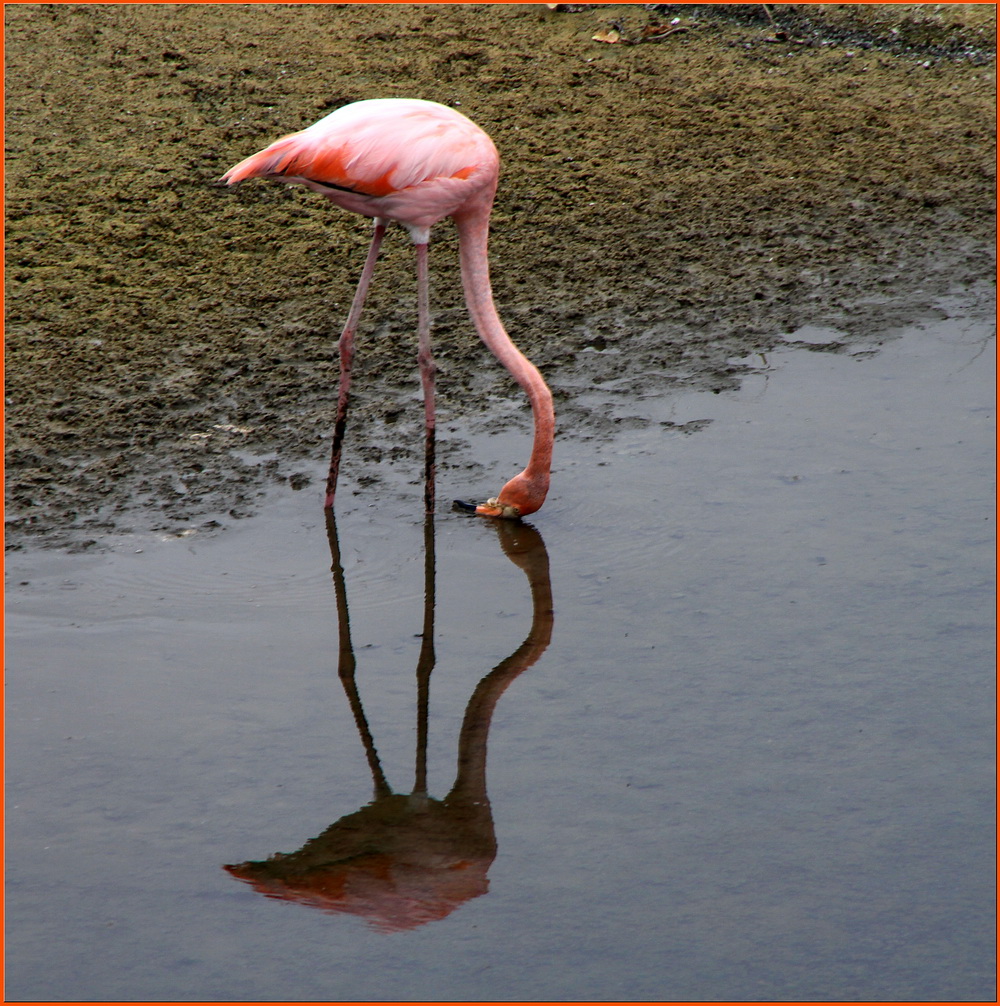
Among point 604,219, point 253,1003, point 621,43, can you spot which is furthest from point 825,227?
point 253,1003

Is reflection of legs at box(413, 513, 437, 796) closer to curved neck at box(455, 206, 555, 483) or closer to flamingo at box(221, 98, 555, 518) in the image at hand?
flamingo at box(221, 98, 555, 518)

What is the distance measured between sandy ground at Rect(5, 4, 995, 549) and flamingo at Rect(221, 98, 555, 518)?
0.46 m

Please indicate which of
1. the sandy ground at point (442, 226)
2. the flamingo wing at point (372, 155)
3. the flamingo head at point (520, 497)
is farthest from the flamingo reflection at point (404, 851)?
the flamingo wing at point (372, 155)

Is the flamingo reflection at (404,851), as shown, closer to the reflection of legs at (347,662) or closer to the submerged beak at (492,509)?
the reflection of legs at (347,662)

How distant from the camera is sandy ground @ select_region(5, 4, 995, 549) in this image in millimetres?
5273

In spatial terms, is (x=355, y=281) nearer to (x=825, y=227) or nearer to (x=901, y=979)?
(x=825, y=227)

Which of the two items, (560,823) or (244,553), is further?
(244,553)

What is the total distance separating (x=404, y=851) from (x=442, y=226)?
4.24 meters

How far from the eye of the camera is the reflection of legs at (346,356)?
4629mm

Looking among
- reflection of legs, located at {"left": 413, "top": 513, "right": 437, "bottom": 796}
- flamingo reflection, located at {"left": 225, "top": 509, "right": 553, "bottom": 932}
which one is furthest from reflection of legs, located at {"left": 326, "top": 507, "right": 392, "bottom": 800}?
reflection of legs, located at {"left": 413, "top": 513, "right": 437, "bottom": 796}

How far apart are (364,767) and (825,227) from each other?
14.6ft

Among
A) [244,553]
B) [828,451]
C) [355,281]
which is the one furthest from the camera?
[355,281]

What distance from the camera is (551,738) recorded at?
12.0 ft

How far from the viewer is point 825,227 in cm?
688
